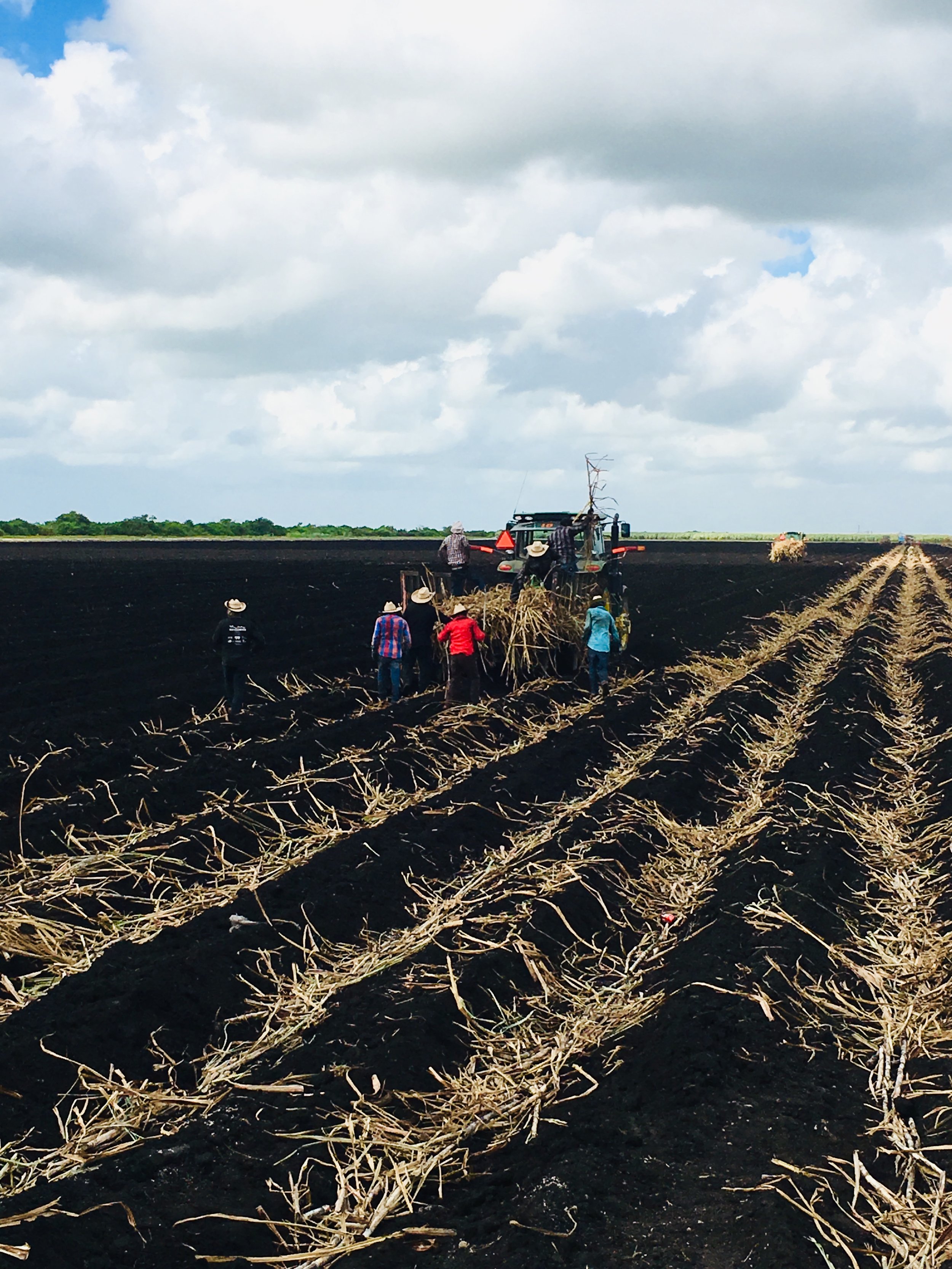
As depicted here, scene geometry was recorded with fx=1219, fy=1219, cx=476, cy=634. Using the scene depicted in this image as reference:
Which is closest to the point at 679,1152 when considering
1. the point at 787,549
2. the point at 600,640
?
the point at 600,640

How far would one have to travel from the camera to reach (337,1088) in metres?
5.88

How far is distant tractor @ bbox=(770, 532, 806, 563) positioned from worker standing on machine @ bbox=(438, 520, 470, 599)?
40677mm

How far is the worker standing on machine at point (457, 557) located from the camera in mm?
17234

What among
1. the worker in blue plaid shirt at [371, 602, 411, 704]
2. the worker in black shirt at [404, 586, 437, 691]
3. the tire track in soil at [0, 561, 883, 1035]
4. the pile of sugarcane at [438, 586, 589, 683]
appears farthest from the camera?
the pile of sugarcane at [438, 586, 589, 683]

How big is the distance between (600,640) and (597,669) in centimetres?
82

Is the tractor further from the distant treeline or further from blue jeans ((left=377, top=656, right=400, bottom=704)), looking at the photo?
the distant treeline

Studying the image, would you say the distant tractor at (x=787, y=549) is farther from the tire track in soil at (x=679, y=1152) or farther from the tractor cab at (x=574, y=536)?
the tire track in soil at (x=679, y=1152)

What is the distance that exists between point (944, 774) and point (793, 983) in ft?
19.3

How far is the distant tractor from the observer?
186 ft

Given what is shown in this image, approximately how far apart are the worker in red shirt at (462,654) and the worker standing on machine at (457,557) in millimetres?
2875

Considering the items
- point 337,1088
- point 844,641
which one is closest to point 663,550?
point 844,641

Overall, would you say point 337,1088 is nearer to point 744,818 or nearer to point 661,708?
point 744,818

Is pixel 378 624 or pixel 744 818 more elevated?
pixel 378 624

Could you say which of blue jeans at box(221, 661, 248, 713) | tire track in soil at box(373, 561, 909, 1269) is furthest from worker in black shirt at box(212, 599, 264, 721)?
tire track in soil at box(373, 561, 909, 1269)
